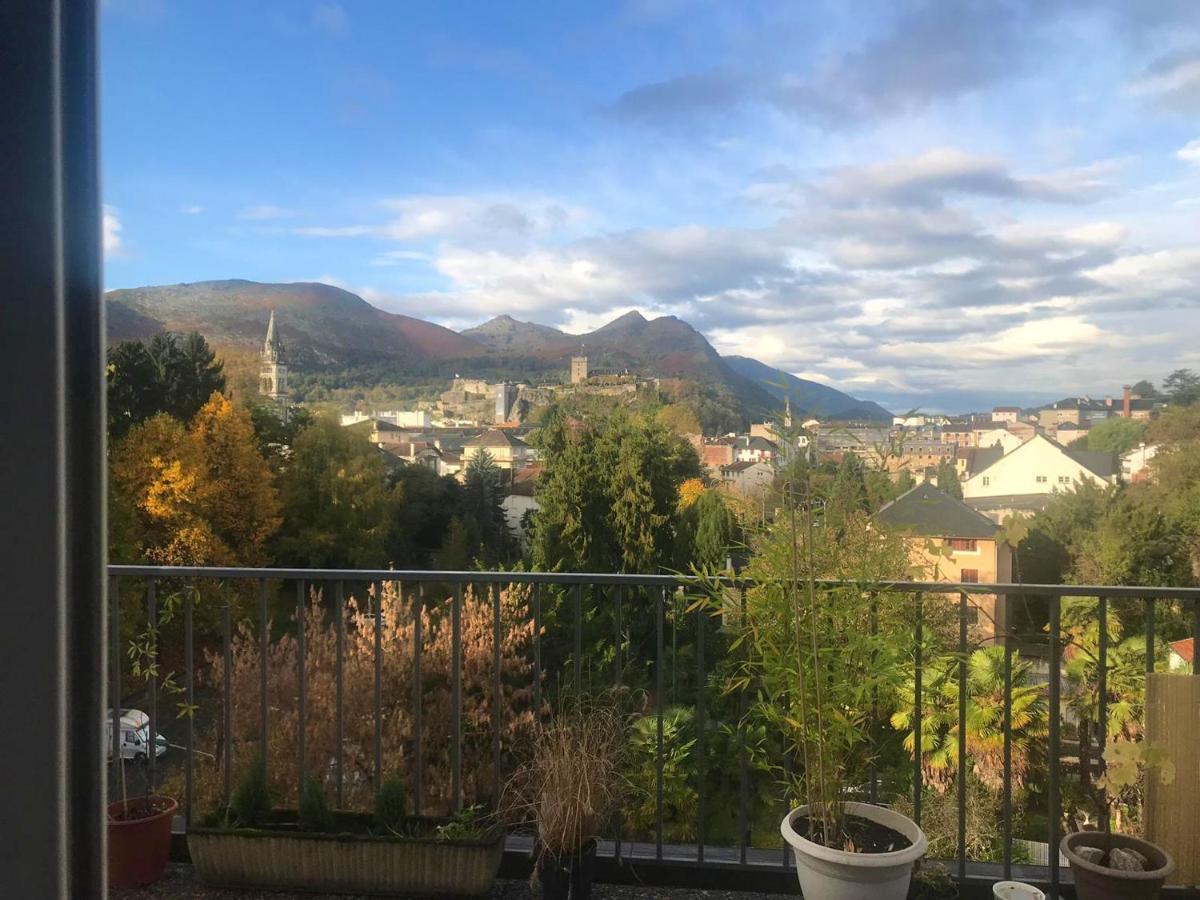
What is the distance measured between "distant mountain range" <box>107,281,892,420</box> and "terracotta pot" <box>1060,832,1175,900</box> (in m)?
8.44

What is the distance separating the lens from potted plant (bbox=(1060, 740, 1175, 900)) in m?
2.13

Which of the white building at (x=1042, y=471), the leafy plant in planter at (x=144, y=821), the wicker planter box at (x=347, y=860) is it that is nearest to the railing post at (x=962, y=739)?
the wicker planter box at (x=347, y=860)

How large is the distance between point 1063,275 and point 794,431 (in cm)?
972

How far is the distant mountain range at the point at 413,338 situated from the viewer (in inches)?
528

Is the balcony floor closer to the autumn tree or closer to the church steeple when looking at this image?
the church steeple

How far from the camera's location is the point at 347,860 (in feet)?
7.75

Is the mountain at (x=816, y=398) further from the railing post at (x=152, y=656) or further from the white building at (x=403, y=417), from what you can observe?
the white building at (x=403, y=417)

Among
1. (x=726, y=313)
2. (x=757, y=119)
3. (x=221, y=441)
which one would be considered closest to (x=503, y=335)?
(x=221, y=441)

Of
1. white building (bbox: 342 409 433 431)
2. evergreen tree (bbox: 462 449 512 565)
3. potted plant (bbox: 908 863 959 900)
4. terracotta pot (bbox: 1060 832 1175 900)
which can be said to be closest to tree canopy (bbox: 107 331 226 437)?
white building (bbox: 342 409 433 431)

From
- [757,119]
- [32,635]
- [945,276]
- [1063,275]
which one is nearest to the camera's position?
[32,635]

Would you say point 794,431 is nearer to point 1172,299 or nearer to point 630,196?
point 630,196

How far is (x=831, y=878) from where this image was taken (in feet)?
6.76

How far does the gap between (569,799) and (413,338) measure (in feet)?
49.3

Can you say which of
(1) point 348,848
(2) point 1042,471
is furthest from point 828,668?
(2) point 1042,471
